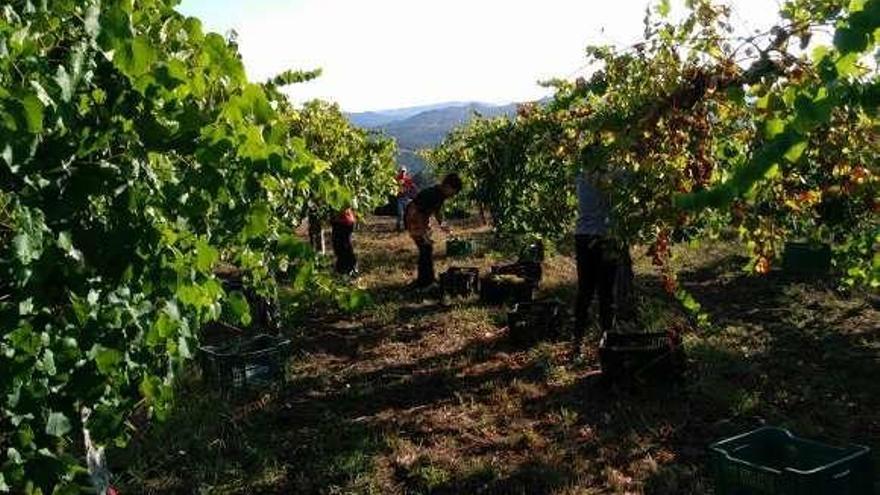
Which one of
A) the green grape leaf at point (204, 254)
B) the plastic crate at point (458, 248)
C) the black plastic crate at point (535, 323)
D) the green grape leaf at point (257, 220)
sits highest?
the green grape leaf at point (257, 220)

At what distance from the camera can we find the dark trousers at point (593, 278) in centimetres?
692

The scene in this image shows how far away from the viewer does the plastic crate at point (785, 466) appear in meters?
3.63

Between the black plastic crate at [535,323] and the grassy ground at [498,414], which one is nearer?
the grassy ground at [498,414]

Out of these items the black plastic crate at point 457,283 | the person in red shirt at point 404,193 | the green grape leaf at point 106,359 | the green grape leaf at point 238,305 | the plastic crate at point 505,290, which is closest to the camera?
the green grape leaf at point 106,359

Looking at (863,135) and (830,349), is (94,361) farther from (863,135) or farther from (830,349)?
(830,349)

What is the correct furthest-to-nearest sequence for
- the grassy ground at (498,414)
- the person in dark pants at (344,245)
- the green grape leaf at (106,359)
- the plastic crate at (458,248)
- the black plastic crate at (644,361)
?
the plastic crate at (458,248)
the person in dark pants at (344,245)
the black plastic crate at (644,361)
the grassy ground at (498,414)
the green grape leaf at (106,359)

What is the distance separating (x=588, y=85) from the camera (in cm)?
443

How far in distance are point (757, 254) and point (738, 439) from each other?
3.54ft

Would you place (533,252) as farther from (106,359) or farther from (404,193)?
(106,359)

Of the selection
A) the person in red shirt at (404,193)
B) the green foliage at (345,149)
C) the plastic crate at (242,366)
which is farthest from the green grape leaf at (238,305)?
the person in red shirt at (404,193)

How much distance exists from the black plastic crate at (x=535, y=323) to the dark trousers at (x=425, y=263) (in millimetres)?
2932

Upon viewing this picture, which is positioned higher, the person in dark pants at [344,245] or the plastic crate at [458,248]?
the person in dark pants at [344,245]

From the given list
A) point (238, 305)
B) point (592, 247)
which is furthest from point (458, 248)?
point (238, 305)

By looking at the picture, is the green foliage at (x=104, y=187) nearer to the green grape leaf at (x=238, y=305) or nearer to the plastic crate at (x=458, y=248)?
the green grape leaf at (x=238, y=305)
